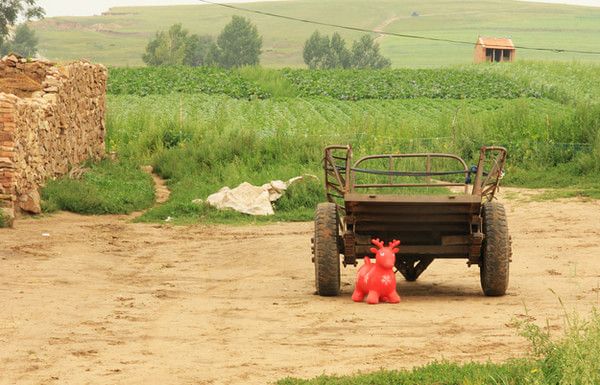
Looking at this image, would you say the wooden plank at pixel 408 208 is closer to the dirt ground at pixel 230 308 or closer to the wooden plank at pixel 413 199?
the wooden plank at pixel 413 199

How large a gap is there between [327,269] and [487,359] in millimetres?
3817

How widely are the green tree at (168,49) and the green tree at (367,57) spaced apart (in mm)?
16790

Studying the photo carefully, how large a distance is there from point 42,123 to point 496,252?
1166 centimetres

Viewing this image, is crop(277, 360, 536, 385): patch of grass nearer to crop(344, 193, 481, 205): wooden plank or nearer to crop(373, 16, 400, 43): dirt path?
crop(344, 193, 481, 205): wooden plank

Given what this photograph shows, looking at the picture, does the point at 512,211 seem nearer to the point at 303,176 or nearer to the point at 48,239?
the point at 303,176

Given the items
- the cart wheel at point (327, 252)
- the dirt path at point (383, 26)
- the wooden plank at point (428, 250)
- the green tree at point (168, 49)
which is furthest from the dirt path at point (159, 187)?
the dirt path at point (383, 26)

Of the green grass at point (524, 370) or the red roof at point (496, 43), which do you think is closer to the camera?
the green grass at point (524, 370)

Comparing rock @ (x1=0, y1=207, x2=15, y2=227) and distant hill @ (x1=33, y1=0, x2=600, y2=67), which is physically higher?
rock @ (x1=0, y1=207, x2=15, y2=227)

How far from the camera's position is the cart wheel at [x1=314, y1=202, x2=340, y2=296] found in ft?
43.5

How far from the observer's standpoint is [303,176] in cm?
2384

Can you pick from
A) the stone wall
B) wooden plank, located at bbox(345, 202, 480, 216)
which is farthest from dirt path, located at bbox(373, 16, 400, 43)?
wooden plank, located at bbox(345, 202, 480, 216)

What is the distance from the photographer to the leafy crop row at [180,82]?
53.8 metres

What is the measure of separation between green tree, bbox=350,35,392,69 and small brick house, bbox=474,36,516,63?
27.8 meters

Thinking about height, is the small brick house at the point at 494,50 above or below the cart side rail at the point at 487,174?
below
